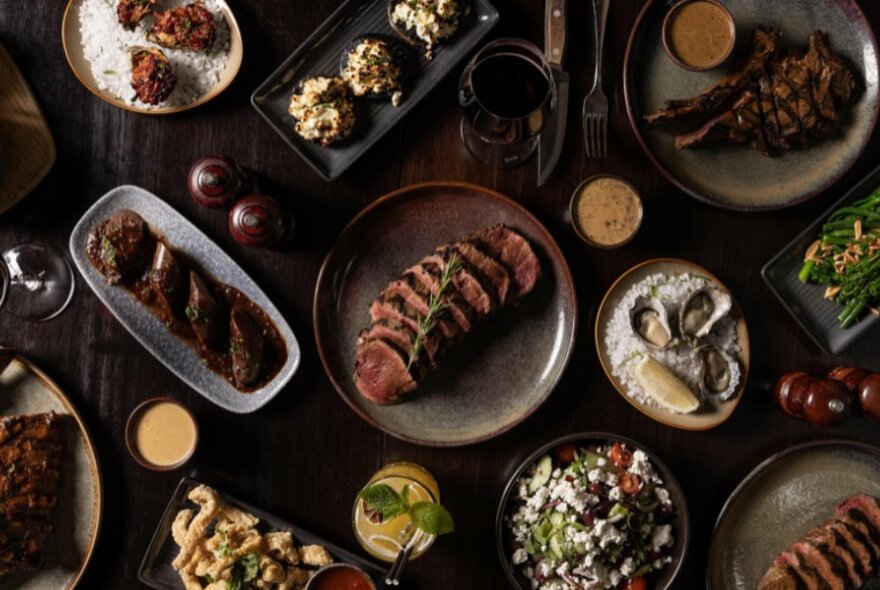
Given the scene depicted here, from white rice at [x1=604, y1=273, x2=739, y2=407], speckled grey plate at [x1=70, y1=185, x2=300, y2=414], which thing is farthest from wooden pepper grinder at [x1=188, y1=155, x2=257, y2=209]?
white rice at [x1=604, y1=273, x2=739, y2=407]

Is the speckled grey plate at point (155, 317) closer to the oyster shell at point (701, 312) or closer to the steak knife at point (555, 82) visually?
the steak knife at point (555, 82)

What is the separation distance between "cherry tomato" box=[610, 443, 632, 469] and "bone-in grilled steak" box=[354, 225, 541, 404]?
71 cm

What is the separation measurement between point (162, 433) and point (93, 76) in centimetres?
146

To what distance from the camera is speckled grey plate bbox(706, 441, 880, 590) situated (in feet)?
10.5

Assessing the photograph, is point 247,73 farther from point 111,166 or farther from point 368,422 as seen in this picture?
point 368,422

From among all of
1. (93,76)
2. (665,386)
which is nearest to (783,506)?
(665,386)

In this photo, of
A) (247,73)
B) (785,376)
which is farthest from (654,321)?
(247,73)

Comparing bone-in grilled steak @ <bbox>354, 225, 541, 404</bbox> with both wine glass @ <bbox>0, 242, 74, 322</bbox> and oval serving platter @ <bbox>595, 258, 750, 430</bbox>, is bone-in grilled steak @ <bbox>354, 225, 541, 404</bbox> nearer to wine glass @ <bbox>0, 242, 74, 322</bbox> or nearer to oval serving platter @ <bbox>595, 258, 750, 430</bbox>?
oval serving platter @ <bbox>595, 258, 750, 430</bbox>

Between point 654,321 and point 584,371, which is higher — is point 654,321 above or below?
above

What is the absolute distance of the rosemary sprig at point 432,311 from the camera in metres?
2.98

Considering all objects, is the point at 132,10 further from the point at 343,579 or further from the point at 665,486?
the point at 665,486

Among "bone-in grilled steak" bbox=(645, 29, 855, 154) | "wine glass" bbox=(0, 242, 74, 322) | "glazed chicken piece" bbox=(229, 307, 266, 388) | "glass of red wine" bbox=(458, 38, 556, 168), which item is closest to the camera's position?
"glass of red wine" bbox=(458, 38, 556, 168)

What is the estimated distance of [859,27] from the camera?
3117 millimetres

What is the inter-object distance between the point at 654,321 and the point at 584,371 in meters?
0.35
